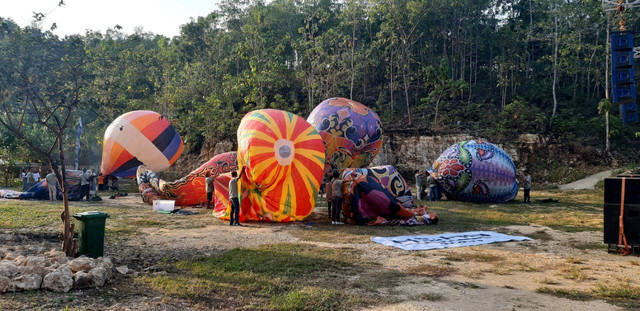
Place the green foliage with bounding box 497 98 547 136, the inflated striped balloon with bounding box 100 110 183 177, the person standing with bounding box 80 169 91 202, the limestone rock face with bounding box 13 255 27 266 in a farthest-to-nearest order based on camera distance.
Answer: the green foliage with bounding box 497 98 547 136, the inflated striped balloon with bounding box 100 110 183 177, the person standing with bounding box 80 169 91 202, the limestone rock face with bounding box 13 255 27 266

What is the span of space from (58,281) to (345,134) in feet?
45.4

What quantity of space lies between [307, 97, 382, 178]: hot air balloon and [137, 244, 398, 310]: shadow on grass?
10.1 m

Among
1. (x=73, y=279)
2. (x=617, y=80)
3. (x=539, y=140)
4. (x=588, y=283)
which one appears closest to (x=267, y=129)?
(x=73, y=279)

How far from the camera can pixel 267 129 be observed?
40.8ft

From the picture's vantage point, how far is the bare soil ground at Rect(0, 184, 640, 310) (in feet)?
18.6

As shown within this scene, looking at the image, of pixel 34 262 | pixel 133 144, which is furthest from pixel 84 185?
pixel 34 262

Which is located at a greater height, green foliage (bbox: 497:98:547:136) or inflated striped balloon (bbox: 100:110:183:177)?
green foliage (bbox: 497:98:547:136)

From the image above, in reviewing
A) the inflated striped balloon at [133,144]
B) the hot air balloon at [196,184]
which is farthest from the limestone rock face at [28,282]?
the inflated striped balloon at [133,144]

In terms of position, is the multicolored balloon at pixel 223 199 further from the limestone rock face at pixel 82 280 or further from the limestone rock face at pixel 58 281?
the limestone rock face at pixel 58 281

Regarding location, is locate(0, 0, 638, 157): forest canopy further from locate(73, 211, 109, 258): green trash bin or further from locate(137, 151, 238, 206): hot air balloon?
locate(73, 211, 109, 258): green trash bin

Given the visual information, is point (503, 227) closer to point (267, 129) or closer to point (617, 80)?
point (267, 129)

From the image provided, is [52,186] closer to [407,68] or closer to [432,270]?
[432,270]

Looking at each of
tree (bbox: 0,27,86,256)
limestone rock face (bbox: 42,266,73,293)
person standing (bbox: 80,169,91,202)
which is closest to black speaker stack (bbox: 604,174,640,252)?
limestone rock face (bbox: 42,266,73,293)

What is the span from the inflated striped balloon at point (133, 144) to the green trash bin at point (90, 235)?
18.3 metres
